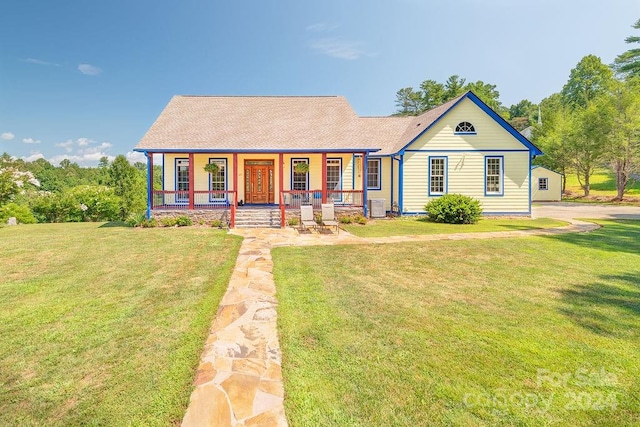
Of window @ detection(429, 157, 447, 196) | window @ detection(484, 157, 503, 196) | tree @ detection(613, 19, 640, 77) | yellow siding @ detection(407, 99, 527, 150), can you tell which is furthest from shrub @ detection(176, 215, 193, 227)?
tree @ detection(613, 19, 640, 77)

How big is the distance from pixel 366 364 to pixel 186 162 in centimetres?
1535

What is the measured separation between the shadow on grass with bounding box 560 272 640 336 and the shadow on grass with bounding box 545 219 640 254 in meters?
3.32

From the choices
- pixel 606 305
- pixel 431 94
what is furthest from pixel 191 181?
pixel 431 94

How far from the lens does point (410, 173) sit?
54.2 feet

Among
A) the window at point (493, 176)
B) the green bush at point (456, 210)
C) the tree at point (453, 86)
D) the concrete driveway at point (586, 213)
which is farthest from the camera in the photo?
Result: the tree at point (453, 86)

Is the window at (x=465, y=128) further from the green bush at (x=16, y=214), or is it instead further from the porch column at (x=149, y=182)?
the green bush at (x=16, y=214)

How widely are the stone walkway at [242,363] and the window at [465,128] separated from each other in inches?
555

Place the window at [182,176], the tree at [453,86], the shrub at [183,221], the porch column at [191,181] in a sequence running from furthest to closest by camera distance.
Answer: the tree at [453,86]
the window at [182,176]
the porch column at [191,181]
the shrub at [183,221]

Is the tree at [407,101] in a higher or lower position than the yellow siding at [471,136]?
higher

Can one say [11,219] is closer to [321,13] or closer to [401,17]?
[321,13]

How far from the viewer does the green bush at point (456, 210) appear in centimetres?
1444

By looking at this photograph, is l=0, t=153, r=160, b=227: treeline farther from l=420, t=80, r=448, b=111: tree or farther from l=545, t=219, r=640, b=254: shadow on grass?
l=420, t=80, r=448, b=111: tree

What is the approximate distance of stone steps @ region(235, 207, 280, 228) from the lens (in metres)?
13.9

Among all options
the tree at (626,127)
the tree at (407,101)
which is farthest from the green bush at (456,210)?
the tree at (407,101)
